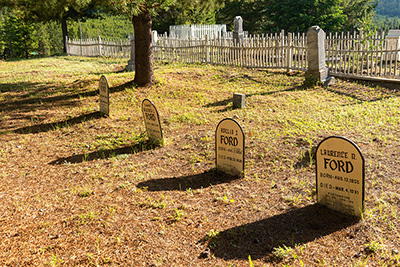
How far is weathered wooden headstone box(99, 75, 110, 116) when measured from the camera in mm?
7953

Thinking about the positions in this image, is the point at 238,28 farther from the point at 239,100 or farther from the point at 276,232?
the point at 276,232

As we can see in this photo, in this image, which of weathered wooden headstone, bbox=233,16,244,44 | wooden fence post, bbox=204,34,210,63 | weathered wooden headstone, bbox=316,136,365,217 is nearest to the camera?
weathered wooden headstone, bbox=316,136,365,217

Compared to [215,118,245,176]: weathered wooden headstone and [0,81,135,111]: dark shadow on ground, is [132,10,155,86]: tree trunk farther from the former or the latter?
[215,118,245,176]: weathered wooden headstone

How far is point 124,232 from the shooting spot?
3.65 m

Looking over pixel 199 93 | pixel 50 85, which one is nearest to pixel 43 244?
pixel 199 93

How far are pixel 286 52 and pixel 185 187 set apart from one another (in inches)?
402

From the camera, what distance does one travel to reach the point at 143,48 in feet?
33.7

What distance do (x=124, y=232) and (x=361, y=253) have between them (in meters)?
2.34

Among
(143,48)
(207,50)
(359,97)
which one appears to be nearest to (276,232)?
(359,97)

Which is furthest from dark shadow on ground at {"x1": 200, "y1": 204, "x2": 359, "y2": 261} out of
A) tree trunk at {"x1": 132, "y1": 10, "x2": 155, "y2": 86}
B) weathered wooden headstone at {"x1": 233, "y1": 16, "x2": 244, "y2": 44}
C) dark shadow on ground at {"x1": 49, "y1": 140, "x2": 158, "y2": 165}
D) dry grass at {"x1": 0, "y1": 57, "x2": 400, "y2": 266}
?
weathered wooden headstone at {"x1": 233, "y1": 16, "x2": 244, "y2": 44}

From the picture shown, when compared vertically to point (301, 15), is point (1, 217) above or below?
below

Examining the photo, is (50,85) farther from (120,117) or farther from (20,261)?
(20,261)

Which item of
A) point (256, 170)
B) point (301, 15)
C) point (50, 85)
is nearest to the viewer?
point (256, 170)

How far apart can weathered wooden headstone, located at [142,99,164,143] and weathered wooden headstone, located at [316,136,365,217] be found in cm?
324
